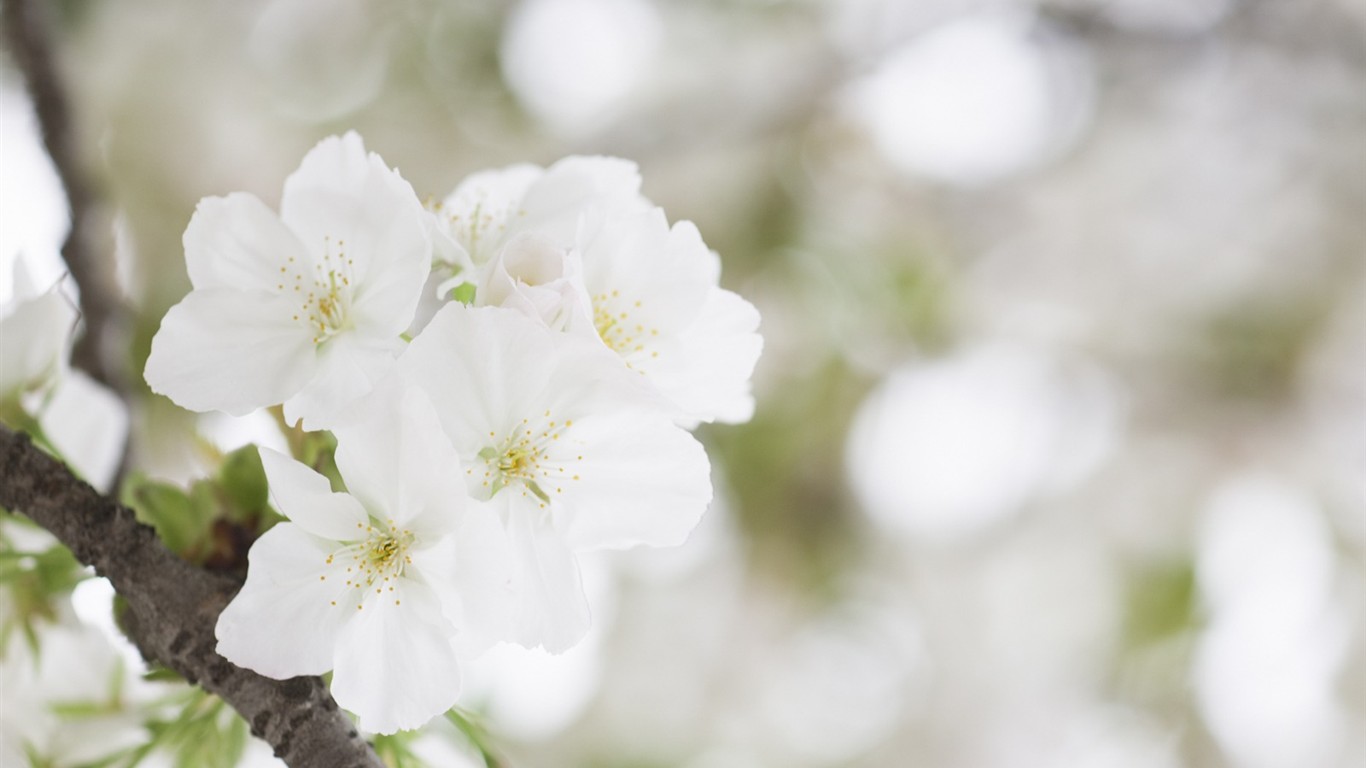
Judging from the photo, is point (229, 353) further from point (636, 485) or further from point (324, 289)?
point (636, 485)

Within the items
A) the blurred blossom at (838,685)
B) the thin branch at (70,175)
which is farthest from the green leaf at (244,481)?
the blurred blossom at (838,685)

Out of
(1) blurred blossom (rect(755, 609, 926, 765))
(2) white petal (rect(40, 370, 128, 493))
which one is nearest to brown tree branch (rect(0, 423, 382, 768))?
(2) white petal (rect(40, 370, 128, 493))

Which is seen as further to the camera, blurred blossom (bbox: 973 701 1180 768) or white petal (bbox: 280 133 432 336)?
blurred blossom (bbox: 973 701 1180 768)

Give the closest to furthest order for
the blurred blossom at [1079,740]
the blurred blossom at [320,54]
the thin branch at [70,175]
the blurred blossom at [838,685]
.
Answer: the thin branch at [70,175] < the blurred blossom at [320,54] < the blurred blossom at [1079,740] < the blurred blossom at [838,685]

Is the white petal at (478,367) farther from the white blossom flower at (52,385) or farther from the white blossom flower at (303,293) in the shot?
the white blossom flower at (52,385)

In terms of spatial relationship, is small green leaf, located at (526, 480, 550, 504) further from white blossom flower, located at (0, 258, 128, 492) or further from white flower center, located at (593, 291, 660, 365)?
white blossom flower, located at (0, 258, 128, 492)

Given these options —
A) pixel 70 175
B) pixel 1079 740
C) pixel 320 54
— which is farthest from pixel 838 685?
pixel 70 175

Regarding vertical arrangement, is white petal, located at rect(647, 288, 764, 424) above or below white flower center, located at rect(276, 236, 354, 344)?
above

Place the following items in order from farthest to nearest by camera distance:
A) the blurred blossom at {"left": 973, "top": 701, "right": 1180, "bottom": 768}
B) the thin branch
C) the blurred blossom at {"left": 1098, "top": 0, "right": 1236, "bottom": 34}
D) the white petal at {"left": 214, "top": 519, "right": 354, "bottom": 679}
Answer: the blurred blossom at {"left": 973, "top": 701, "right": 1180, "bottom": 768}
the blurred blossom at {"left": 1098, "top": 0, "right": 1236, "bottom": 34}
the thin branch
the white petal at {"left": 214, "top": 519, "right": 354, "bottom": 679}
